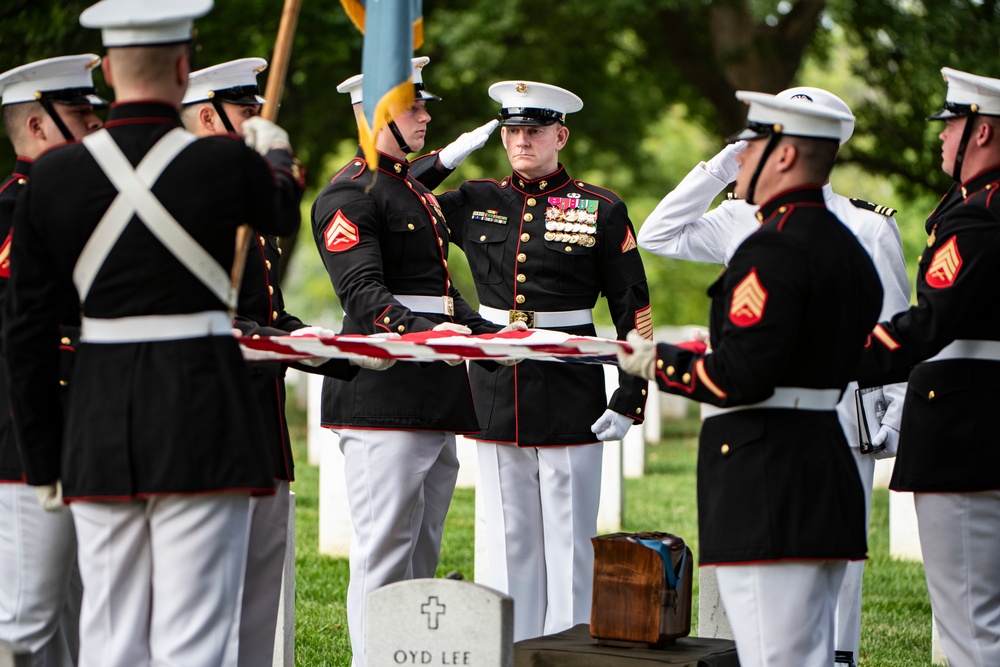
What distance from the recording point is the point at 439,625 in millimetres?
4828

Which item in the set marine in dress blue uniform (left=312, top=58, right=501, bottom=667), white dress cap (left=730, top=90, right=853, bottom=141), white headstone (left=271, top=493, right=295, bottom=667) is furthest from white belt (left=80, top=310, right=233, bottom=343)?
white headstone (left=271, top=493, right=295, bottom=667)

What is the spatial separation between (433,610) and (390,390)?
1.60 meters

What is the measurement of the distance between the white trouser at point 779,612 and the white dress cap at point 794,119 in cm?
133

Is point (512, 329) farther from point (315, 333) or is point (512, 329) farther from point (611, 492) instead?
point (611, 492)

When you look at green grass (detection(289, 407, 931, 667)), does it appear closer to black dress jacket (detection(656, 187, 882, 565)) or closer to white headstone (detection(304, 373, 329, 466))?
white headstone (detection(304, 373, 329, 466))

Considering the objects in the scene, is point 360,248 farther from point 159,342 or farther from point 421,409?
point 159,342

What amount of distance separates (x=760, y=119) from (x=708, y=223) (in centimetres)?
224

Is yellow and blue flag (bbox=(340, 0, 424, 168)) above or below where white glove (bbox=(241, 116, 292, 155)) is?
above

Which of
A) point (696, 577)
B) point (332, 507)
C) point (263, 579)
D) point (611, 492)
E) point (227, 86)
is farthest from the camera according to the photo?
point (611, 492)

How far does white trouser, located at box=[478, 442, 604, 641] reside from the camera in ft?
22.6

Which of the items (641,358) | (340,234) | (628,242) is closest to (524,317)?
(628,242)

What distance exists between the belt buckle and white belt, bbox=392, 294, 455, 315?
0.58 meters

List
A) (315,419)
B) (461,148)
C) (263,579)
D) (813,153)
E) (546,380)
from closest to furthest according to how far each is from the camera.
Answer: (813,153)
(263,579)
(546,380)
(461,148)
(315,419)

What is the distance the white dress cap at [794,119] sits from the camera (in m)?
4.66
